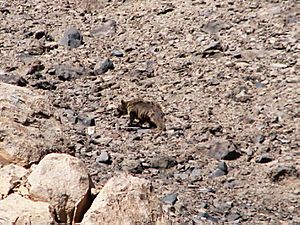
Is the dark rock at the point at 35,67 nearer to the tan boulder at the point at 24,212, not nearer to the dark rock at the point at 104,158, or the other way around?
the dark rock at the point at 104,158

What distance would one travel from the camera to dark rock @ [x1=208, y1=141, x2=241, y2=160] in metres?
8.23

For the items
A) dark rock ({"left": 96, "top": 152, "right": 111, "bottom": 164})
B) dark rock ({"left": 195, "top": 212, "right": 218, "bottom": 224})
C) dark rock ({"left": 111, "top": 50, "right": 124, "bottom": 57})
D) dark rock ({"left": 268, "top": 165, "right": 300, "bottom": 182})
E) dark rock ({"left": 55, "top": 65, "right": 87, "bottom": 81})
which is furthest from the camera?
dark rock ({"left": 111, "top": 50, "right": 124, "bottom": 57})

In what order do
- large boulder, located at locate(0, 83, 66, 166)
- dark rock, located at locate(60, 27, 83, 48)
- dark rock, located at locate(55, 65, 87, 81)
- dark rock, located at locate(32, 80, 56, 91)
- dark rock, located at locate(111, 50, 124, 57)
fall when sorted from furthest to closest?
1. dark rock, located at locate(60, 27, 83, 48)
2. dark rock, located at locate(111, 50, 124, 57)
3. dark rock, located at locate(55, 65, 87, 81)
4. dark rock, located at locate(32, 80, 56, 91)
5. large boulder, located at locate(0, 83, 66, 166)

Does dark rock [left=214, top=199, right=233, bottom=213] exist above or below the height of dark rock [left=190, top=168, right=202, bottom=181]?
below

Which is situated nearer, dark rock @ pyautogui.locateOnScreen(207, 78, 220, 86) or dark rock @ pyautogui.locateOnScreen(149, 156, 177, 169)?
dark rock @ pyautogui.locateOnScreen(149, 156, 177, 169)

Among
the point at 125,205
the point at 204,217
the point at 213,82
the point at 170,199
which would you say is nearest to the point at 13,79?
the point at 213,82

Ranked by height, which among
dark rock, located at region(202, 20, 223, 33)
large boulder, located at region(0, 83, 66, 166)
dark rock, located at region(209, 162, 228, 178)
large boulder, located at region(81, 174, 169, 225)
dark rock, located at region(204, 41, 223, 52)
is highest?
dark rock, located at region(202, 20, 223, 33)

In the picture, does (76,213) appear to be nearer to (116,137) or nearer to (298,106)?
(116,137)

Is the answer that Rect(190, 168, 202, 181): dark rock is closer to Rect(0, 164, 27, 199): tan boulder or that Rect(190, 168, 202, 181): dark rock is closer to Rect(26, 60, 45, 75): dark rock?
Rect(0, 164, 27, 199): tan boulder

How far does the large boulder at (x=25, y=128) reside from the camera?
5.83 m

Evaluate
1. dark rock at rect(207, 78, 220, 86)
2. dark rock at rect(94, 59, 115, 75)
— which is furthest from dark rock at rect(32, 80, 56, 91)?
dark rock at rect(207, 78, 220, 86)

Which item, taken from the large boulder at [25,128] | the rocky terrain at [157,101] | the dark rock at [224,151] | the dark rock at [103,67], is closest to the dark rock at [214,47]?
the rocky terrain at [157,101]

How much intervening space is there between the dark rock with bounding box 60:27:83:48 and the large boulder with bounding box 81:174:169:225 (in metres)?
5.80

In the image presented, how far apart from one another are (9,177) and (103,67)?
195 inches
